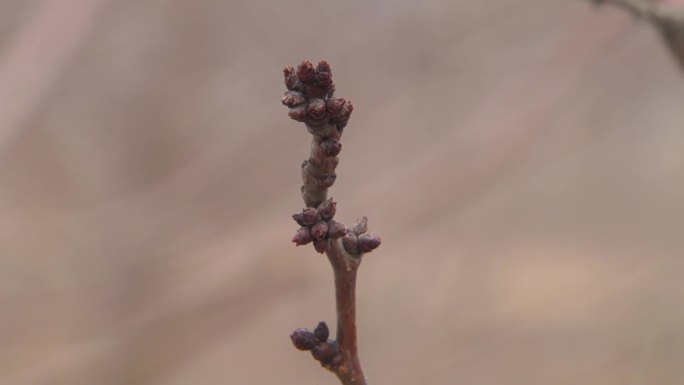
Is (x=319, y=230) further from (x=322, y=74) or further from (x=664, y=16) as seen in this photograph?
(x=664, y=16)

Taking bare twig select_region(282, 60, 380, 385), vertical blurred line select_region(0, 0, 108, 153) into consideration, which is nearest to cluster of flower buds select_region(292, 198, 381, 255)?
bare twig select_region(282, 60, 380, 385)

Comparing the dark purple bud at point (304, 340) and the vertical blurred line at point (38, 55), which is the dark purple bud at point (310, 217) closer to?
the dark purple bud at point (304, 340)

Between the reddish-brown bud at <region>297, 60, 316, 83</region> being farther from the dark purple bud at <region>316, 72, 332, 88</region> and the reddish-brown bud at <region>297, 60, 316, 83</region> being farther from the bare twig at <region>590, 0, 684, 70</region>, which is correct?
the bare twig at <region>590, 0, 684, 70</region>

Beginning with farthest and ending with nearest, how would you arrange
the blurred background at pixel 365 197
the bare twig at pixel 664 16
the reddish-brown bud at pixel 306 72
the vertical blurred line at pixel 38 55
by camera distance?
1. the blurred background at pixel 365 197
2. the vertical blurred line at pixel 38 55
3. the bare twig at pixel 664 16
4. the reddish-brown bud at pixel 306 72

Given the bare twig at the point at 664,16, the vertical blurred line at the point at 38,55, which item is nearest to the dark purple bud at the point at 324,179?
the bare twig at the point at 664,16

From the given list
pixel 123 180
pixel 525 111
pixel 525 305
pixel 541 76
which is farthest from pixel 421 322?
pixel 123 180

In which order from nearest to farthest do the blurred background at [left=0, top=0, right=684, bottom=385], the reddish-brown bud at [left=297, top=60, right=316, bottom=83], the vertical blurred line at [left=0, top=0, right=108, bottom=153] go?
1. the reddish-brown bud at [left=297, top=60, right=316, bottom=83]
2. the vertical blurred line at [left=0, top=0, right=108, bottom=153]
3. the blurred background at [left=0, top=0, right=684, bottom=385]

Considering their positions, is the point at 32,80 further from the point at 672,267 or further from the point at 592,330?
the point at 672,267
